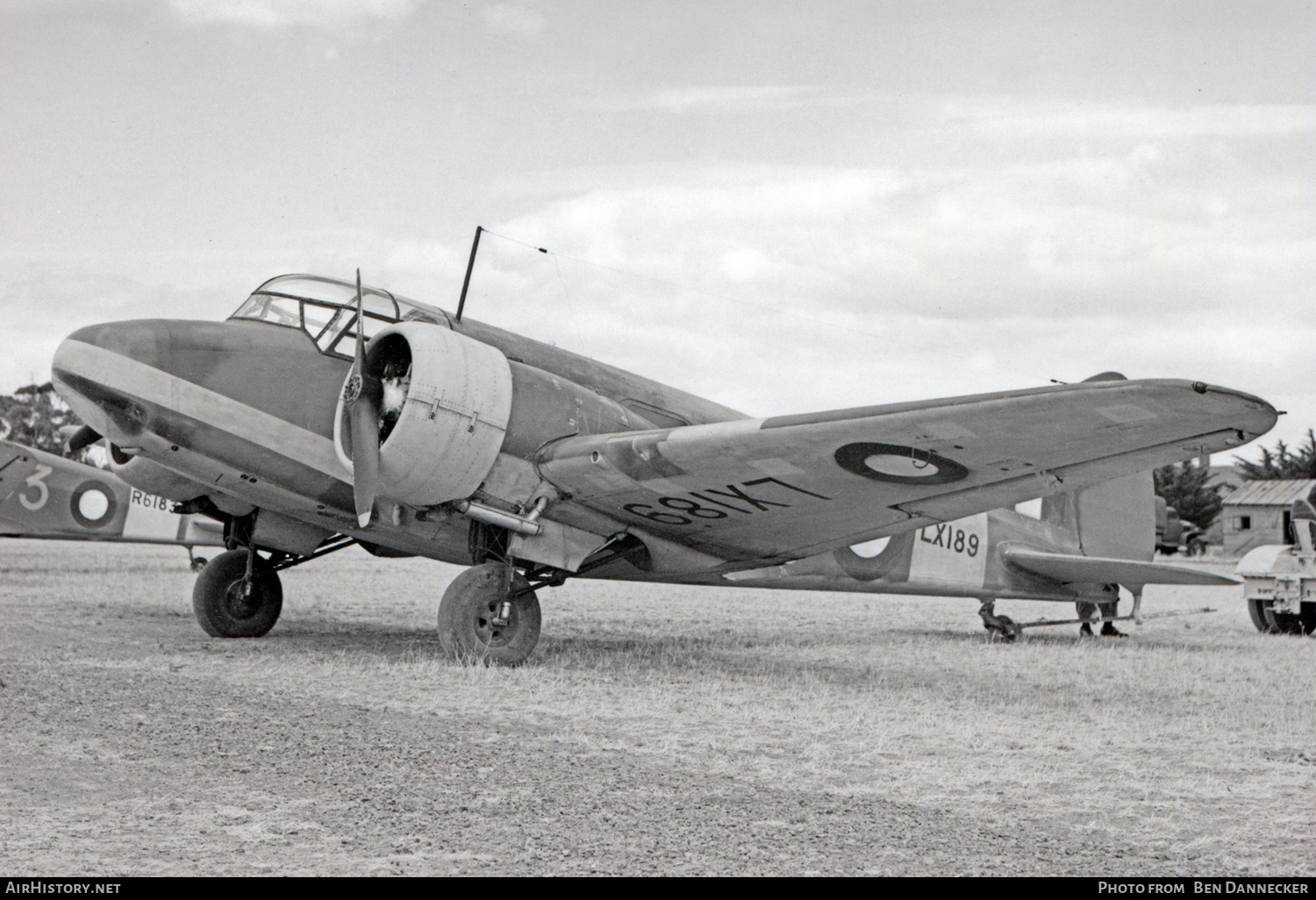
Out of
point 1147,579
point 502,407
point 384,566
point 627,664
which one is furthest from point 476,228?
point 384,566

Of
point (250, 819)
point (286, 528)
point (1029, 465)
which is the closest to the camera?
point (250, 819)

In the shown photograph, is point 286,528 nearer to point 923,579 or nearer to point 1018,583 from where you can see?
point 923,579

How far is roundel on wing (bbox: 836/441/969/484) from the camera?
6.77 m

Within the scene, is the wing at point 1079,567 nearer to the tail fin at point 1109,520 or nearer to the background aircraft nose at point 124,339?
the tail fin at point 1109,520

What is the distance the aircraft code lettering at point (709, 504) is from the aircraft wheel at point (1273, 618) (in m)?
9.06

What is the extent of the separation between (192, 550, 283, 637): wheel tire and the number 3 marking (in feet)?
30.1

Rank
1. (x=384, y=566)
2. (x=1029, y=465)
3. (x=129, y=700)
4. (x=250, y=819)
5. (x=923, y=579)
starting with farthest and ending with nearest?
(x=384, y=566), (x=923, y=579), (x=1029, y=465), (x=129, y=700), (x=250, y=819)

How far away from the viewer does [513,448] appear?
25.1 ft

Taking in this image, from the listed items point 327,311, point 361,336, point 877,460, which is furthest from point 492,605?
point 877,460

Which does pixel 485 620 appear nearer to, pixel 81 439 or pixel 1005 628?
pixel 81 439

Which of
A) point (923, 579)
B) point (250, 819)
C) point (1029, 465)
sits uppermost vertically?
point (1029, 465)

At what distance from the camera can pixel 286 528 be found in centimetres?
986

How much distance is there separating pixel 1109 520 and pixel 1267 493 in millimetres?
46714

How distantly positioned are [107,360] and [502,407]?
2.55 m
